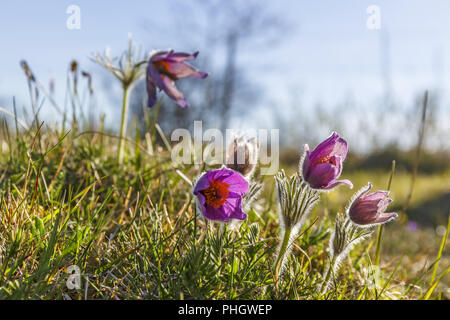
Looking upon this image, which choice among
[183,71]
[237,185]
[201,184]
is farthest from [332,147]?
[183,71]

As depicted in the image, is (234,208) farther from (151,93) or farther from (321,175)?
(151,93)

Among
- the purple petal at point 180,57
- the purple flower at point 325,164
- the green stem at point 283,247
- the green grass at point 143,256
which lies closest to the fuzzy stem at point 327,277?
the green grass at point 143,256

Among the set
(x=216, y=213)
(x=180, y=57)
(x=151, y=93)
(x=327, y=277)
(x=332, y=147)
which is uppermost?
(x=180, y=57)

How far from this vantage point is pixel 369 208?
147cm

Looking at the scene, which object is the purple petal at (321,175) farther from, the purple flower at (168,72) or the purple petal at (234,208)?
the purple flower at (168,72)

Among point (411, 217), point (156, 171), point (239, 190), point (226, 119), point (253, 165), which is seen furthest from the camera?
point (226, 119)

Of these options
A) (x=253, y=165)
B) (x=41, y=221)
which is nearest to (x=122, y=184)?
(x=41, y=221)

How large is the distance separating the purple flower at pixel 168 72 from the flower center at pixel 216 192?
1.41ft

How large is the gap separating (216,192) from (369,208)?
506 mm

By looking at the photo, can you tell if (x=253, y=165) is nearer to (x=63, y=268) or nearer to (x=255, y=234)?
(x=255, y=234)

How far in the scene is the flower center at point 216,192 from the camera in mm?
1477

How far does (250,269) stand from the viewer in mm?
1543

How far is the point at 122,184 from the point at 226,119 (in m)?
10.8

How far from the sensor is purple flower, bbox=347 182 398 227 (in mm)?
1463
